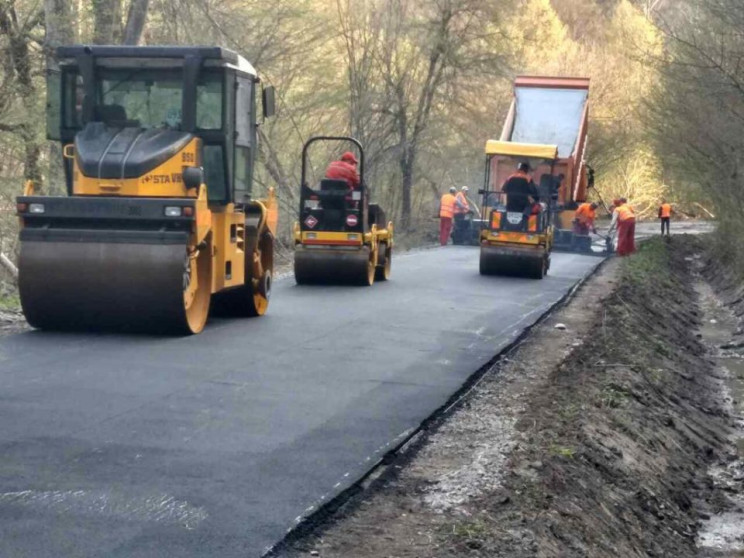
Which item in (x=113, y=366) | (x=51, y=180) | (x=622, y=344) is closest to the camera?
(x=113, y=366)

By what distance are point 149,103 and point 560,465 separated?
263 inches

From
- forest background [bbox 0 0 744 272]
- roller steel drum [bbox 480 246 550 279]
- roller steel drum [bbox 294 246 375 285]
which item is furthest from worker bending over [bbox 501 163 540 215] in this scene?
forest background [bbox 0 0 744 272]

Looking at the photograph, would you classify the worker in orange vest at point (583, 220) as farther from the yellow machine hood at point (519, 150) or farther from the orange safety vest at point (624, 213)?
the yellow machine hood at point (519, 150)

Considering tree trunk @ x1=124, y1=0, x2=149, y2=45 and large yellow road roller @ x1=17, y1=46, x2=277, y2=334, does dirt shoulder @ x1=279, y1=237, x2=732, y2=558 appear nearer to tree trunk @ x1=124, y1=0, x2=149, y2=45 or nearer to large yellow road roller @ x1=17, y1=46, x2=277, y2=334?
large yellow road roller @ x1=17, y1=46, x2=277, y2=334

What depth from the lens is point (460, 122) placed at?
38906 millimetres

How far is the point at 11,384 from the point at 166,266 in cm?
251

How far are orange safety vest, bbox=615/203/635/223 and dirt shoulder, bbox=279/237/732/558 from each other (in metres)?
16.2

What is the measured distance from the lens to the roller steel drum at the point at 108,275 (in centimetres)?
1148

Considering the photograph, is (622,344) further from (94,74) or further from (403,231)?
(403,231)

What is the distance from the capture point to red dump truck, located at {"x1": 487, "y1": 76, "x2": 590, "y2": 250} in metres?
31.4

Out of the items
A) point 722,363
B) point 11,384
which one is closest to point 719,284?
point 722,363

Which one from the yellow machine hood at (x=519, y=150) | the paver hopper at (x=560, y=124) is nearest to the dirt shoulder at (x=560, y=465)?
the yellow machine hood at (x=519, y=150)

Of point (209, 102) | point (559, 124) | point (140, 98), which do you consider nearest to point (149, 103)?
point (140, 98)

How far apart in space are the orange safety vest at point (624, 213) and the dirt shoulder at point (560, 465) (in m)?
16.2
